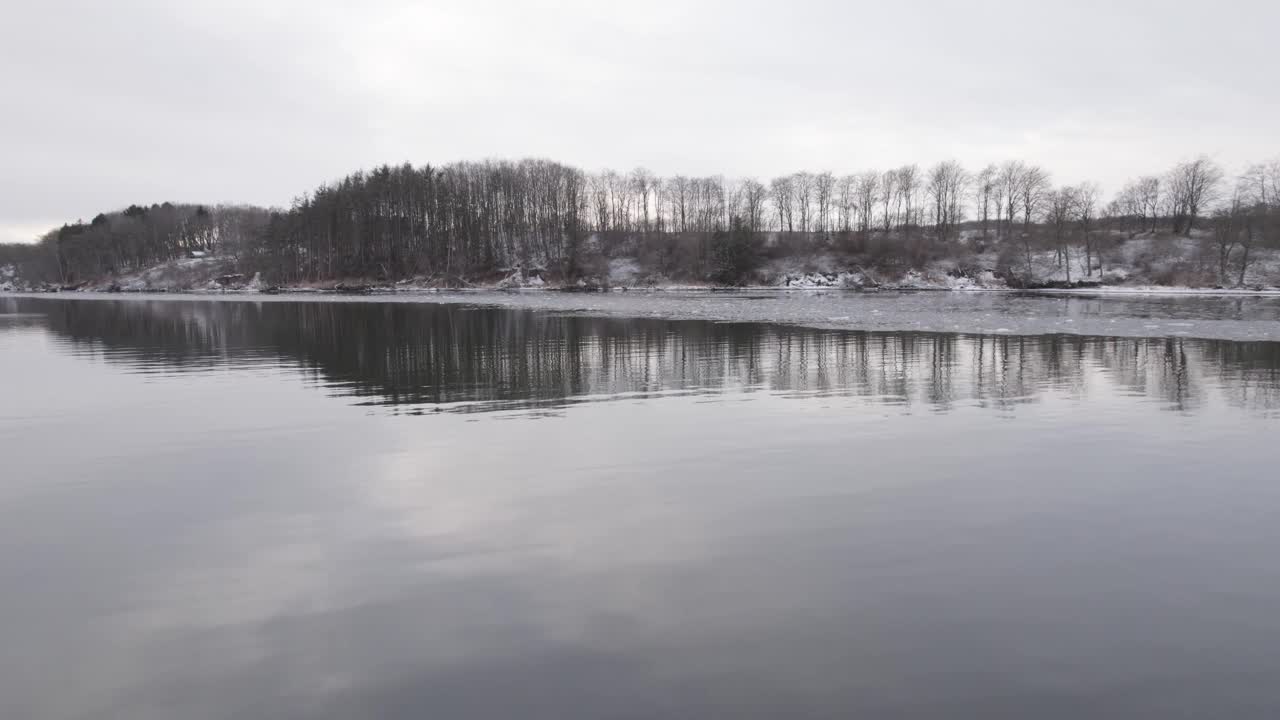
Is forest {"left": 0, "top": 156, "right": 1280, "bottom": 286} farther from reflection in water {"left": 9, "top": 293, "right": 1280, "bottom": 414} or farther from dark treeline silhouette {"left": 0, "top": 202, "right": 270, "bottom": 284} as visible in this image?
reflection in water {"left": 9, "top": 293, "right": 1280, "bottom": 414}

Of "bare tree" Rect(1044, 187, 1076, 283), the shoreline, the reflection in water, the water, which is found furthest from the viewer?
"bare tree" Rect(1044, 187, 1076, 283)

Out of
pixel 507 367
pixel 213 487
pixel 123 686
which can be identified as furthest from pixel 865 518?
pixel 507 367

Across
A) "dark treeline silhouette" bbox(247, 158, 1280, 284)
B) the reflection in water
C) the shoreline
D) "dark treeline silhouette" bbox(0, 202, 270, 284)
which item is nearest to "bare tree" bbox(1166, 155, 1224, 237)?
"dark treeline silhouette" bbox(247, 158, 1280, 284)

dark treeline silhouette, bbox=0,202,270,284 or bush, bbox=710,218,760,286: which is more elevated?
dark treeline silhouette, bbox=0,202,270,284

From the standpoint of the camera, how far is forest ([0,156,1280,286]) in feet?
375

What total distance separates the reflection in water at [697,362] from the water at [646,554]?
0.55 metres

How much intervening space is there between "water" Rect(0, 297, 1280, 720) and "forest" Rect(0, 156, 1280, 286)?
100633 mm

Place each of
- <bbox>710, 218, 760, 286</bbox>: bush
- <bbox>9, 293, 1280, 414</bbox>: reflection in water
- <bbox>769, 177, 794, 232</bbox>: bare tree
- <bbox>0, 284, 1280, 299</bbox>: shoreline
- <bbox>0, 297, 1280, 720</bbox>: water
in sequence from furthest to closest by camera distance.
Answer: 1. <bbox>769, 177, 794, 232</bbox>: bare tree
2. <bbox>710, 218, 760, 286</bbox>: bush
3. <bbox>0, 284, 1280, 299</bbox>: shoreline
4. <bbox>9, 293, 1280, 414</bbox>: reflection in water
5. <bbox>0, 297, 1280, 720</bbox>: water

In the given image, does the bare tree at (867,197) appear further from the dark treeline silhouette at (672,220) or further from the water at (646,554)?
the water at (646,554)

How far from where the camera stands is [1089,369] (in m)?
21.5

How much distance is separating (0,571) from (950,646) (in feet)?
30.7

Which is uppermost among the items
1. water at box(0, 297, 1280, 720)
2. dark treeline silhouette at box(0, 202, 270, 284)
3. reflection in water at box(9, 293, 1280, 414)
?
dark treeline silhouette at box(0, 202, 270, 284)

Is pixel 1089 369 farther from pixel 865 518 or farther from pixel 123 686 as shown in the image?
pixel 123 686

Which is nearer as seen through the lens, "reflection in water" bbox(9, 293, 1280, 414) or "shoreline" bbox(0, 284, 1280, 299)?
"reflection in water" bbox(9, 293, 1280, 414)
